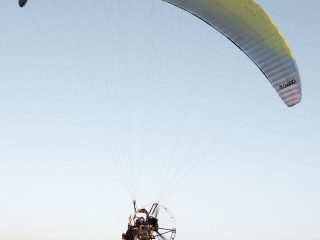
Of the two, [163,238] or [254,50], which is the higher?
[254,50]

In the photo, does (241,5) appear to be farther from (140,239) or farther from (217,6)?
(140,239)

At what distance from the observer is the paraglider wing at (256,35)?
15773mm

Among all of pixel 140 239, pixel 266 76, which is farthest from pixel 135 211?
pixel 266 76

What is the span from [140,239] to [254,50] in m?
8.10

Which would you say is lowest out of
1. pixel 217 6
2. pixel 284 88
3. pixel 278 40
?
pixel 284 88

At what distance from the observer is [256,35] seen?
53.7 ft

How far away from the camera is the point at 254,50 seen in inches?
667

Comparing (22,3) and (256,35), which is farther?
(256,35)

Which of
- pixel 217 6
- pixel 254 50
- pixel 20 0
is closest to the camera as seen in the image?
pixel 20 0

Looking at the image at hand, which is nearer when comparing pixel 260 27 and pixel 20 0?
pixel 20 0

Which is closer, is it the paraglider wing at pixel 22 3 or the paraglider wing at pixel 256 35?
the paraglider wing at pixel 22 3

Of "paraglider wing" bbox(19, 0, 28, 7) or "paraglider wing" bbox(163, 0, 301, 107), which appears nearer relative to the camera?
"paraglider wing" bbox(19, 0, 28, 7)

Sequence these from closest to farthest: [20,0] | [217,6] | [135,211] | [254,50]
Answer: [20,0] → [135,211] → [217,6] → [254,50]

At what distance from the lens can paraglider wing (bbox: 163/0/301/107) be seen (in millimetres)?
15773
